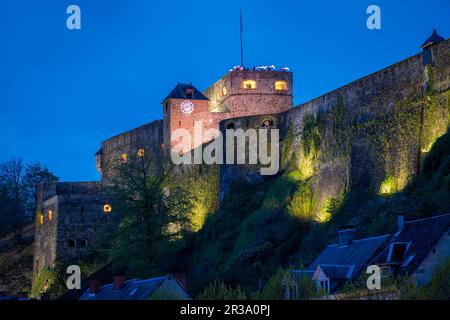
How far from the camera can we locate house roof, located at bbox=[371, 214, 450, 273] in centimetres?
2975

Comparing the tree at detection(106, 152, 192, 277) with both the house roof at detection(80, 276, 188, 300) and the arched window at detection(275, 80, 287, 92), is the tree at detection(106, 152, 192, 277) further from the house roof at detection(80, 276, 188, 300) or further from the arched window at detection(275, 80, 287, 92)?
the arched window at detection(275, 80, 287, 92)

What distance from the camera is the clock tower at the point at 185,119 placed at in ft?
222

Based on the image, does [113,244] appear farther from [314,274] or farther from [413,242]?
[413,242]

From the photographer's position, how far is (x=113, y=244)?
5353 cm

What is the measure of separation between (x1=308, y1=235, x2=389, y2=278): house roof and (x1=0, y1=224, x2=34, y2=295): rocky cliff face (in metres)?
38.0

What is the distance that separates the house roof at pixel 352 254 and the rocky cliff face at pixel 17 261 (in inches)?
1494

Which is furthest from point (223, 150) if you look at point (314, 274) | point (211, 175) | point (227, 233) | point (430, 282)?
point (430, 282)

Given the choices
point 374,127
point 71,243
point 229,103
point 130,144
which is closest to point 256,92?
point 229,103

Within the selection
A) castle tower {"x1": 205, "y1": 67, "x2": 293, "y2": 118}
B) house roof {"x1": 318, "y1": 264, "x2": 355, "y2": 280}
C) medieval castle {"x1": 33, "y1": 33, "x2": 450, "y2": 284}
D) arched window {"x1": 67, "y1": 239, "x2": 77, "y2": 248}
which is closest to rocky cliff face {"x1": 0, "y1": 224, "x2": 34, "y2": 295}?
medieval castle {"x1": 33, "y1": 33, "x2": 450, "y2": 284}

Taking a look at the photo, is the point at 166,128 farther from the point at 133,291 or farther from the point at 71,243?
the point at 133,291

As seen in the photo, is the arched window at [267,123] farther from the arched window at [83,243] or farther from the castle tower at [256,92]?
the arched window at [83,243]

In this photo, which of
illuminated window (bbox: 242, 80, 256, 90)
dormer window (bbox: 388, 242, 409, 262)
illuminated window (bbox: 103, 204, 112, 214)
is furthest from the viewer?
illuminated window (bbox: 242, 80, 256, 90)
